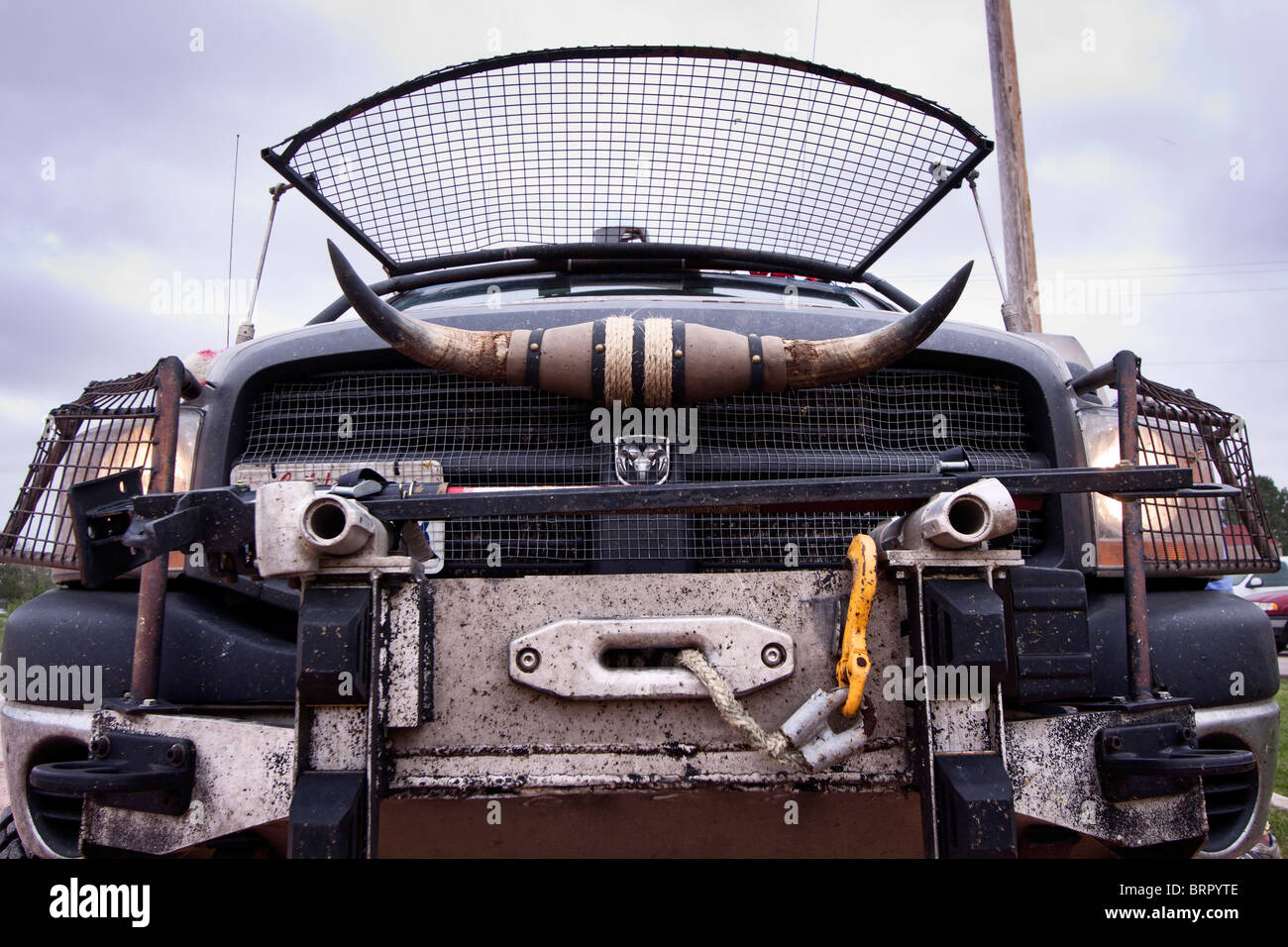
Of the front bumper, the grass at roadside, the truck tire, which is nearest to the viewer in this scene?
the front bumper

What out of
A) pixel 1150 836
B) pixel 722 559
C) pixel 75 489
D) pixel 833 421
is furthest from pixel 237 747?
pixel 1150 836

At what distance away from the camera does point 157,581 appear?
2193mm

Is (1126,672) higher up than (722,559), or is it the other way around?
(722,559)

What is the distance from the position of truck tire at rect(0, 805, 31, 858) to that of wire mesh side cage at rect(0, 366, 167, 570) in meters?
0.78

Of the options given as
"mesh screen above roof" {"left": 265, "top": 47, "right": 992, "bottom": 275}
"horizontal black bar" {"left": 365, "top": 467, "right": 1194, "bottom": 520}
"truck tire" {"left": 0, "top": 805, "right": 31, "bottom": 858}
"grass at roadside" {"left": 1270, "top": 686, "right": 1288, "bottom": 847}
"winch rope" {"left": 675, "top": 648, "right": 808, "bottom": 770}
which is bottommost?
"grass at roadside" {"left": 1270, "top": 686, "right": 1288, "bottom": 847}

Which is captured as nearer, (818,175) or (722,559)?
(722,559)

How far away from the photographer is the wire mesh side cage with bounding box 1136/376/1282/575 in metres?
2.57

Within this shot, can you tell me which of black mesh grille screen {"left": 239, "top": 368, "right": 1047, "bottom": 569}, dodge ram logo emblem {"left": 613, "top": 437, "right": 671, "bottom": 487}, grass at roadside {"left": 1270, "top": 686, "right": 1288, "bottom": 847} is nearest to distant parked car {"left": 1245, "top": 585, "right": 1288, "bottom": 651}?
grass at roadside {"left": 1270, "top": 686, "right": 1288, "bottom": 847}

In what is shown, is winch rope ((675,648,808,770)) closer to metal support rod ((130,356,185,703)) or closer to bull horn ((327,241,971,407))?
bull horn ((327,241,971,407))

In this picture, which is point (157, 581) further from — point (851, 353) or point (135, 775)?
point (851, 353)

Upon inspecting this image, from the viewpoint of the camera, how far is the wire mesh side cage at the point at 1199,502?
8.44 ft
